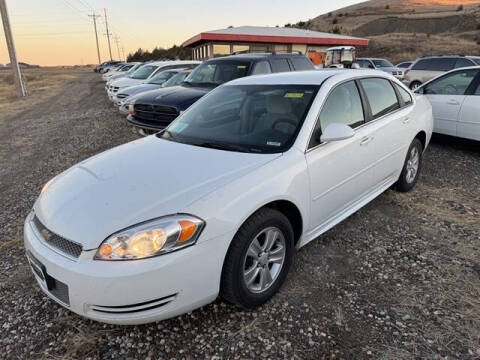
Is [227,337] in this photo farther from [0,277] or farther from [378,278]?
[0,277]

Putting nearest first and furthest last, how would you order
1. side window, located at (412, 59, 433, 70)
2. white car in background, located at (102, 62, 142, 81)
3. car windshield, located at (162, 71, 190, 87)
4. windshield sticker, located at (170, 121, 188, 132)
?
windshield sticker, located at (170, 121, 188, 132), car windshield, located at (162, 71, 190, 87), side window, located at (412, 59, 433, 70), white car in background, located at (102, 62, 142, 81)

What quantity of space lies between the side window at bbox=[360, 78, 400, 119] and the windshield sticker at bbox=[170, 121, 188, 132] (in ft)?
6.04

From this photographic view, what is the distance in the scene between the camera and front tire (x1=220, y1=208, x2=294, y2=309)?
7.86 feet

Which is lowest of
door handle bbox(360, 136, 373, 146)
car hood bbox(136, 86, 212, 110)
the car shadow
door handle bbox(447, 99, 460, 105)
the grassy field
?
the grassy field

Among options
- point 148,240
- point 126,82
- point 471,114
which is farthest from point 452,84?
point 126,82

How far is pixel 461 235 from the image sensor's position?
376 centimetres

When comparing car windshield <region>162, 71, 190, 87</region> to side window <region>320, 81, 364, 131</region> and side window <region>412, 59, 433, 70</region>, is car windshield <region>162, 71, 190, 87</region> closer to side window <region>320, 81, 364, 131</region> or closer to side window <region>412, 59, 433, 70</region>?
side window <region>320, 81, 364, 131</region>

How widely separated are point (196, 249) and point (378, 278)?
1.71 meters

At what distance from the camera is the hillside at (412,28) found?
38219 millimetres

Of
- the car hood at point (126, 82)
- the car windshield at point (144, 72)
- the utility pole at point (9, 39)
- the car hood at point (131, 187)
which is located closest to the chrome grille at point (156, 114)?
the car hood at point (131, 187)

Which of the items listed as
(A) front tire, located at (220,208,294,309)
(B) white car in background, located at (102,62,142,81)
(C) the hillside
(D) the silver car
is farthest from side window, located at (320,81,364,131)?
(C) the hillside

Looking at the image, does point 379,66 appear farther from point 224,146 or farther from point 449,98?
point 224,146

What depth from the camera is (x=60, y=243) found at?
229cm

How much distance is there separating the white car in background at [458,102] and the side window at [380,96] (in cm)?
273
